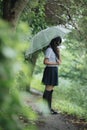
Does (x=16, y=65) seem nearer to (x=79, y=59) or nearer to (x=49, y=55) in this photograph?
(x=49, y=55)

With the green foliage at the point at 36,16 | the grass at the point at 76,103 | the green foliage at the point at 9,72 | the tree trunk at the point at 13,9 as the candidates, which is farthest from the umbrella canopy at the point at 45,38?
the green foliage at the point at 9,72

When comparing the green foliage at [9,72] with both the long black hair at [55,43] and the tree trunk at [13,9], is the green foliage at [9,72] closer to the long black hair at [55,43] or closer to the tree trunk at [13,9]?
the tree trunk at [13,9]

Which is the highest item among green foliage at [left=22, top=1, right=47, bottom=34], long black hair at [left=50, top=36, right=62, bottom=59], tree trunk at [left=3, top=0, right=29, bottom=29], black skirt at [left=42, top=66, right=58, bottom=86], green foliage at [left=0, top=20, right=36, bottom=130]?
green foliage at [left=22, top=1, right=47, bottom=34]

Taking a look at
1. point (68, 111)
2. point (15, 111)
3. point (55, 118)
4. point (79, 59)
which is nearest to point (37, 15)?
point (79, 59)

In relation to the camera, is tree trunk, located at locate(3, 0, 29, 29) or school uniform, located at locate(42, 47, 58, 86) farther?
school uniform, located at locate(42, 47, 58, 86)

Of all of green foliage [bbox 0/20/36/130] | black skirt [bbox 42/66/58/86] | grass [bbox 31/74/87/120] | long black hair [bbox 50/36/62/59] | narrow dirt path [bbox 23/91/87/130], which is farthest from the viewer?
grass [bbox 31/74/87/120]

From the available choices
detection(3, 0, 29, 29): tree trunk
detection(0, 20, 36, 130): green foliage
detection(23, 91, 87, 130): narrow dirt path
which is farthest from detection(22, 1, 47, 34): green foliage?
detection(0, 20, 36, 130): green foliage

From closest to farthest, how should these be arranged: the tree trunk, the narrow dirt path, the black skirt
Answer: the tree trunk
the narrow dirt path
the black skirt

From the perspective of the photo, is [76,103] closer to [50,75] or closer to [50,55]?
[50,75]

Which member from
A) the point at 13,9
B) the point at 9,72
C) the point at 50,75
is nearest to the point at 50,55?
the point at 50,75

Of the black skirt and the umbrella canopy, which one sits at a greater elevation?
the umbrella canopy

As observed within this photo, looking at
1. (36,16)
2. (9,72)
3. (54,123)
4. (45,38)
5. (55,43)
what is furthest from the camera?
(36,16)

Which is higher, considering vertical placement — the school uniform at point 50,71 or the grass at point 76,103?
the school uniform at point 50,71

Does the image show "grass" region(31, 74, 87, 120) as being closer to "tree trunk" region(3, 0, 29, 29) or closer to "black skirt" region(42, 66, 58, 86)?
"black skirt" region(42, 66, 58, 86)
